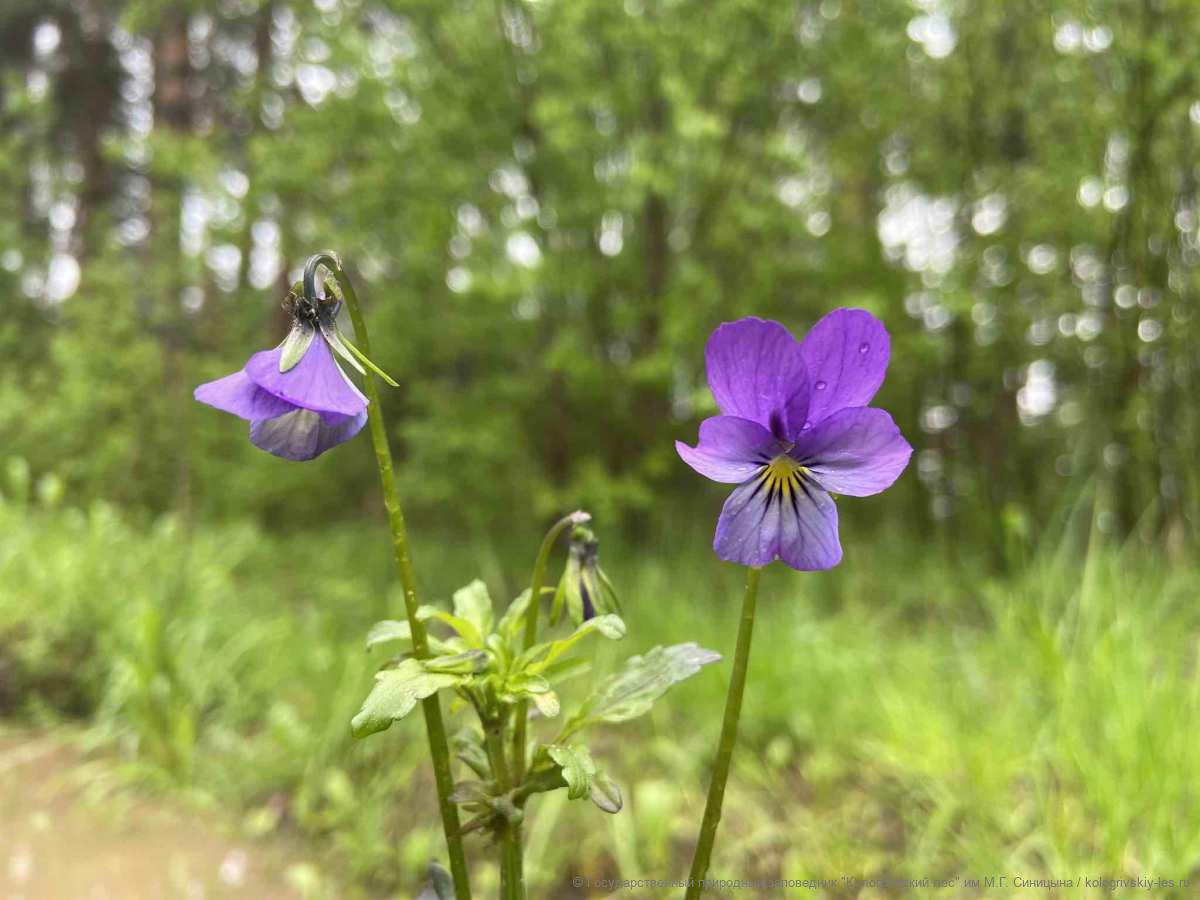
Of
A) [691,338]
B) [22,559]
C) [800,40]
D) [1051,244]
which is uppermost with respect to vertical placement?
[800,40]

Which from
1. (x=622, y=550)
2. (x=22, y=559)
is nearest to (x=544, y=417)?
(x=622, y=550)

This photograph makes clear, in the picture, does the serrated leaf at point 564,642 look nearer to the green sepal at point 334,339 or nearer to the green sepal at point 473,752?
the green sepal at point 473,752

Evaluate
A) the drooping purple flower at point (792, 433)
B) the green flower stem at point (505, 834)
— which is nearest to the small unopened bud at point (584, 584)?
the green flower stem at point (505, 834)

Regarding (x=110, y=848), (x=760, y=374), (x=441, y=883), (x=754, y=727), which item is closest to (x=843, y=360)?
(x=760, y=374)

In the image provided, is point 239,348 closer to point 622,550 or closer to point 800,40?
point 622,550

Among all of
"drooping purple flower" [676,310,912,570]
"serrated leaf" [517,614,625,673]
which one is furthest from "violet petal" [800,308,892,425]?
"serrated leaf" [517,614,625,673]
